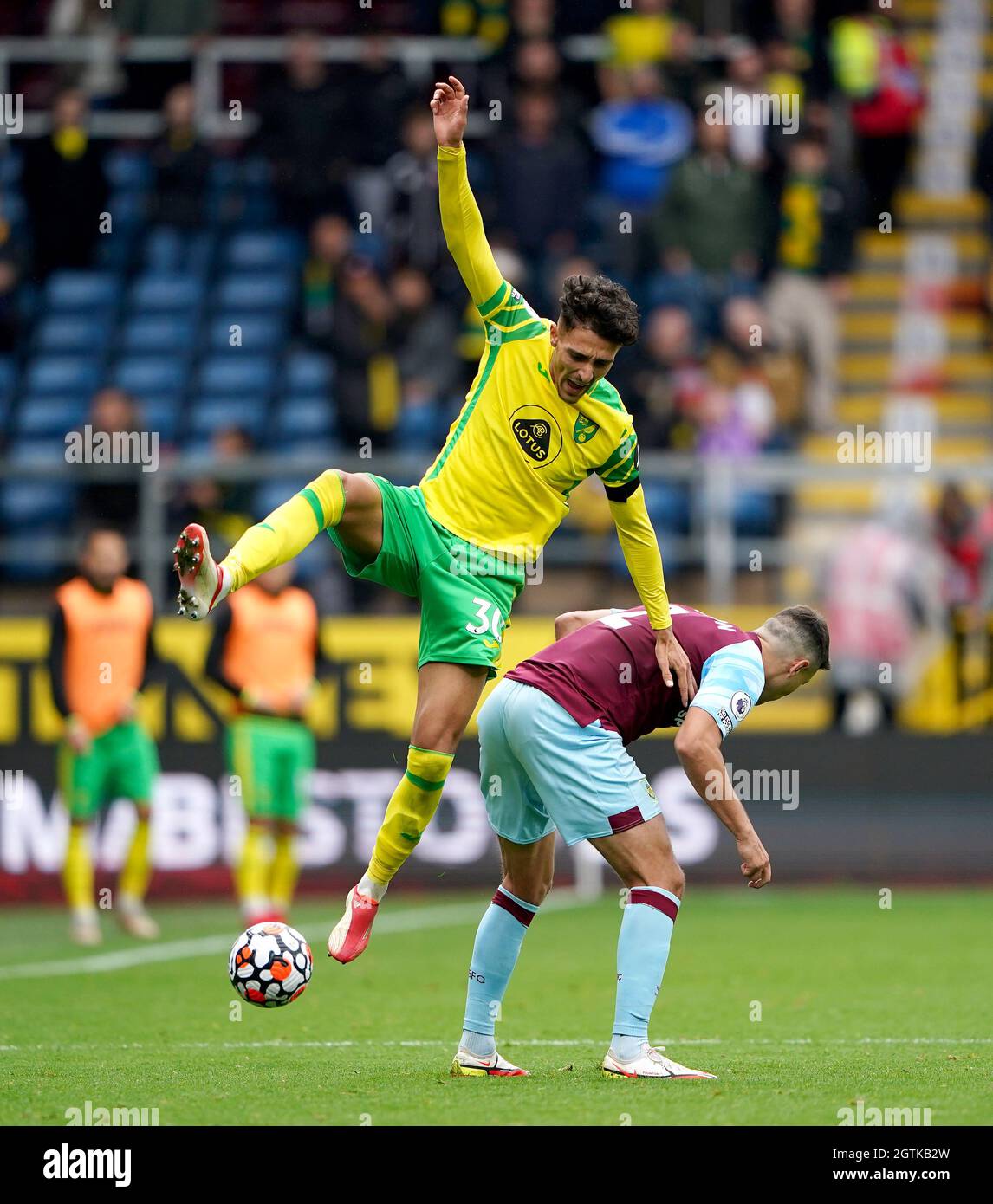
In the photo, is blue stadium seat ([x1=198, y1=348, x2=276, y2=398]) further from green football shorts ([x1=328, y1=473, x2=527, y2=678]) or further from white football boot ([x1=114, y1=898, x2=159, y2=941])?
green football shorts ([x1=328, y1=473, x2=527, y2=678])

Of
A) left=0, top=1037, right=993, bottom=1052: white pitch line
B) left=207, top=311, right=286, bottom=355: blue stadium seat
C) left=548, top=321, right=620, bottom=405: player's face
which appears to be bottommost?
left=0, top=1037, right=993, bottom=1052: white pitch line

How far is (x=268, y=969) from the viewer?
25.0 ft

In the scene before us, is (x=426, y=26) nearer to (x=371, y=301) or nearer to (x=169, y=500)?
(x=371, y=301)

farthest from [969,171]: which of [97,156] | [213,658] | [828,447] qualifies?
[213,658]

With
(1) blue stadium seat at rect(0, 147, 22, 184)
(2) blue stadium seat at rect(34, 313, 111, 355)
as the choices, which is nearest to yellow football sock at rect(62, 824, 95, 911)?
(2) blue stadium seat at rect(34, 313, 111, 355)

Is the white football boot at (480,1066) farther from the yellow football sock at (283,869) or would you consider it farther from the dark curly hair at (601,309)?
the yellow football sock at (283,869)

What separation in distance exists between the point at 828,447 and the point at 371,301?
451 cm

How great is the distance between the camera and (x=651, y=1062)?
7.34 metres

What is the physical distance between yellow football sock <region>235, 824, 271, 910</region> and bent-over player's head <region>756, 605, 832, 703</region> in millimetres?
6349

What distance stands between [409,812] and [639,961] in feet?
3.74

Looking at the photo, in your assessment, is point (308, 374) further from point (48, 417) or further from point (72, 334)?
point (72, 334)

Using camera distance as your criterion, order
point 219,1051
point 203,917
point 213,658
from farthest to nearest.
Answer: point 203,917
point 213,658
point 219,1051

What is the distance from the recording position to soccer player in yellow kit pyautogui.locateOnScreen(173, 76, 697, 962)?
7785 mm

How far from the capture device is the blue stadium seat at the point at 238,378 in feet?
64.5
